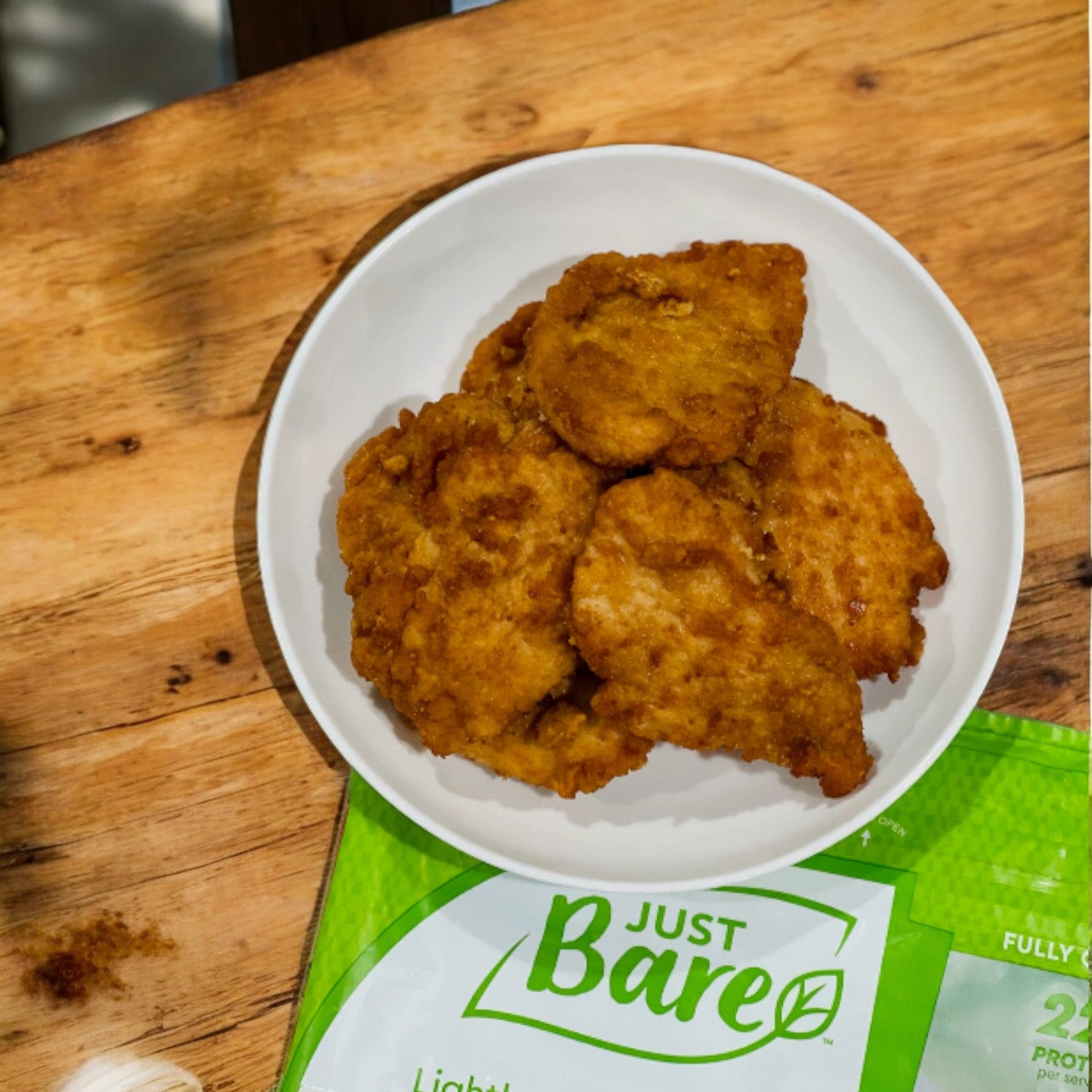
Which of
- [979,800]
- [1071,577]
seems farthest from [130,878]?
[1071,577]

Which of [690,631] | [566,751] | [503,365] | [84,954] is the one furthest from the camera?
[84,954]

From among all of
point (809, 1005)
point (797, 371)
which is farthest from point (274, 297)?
point (809, 1005)

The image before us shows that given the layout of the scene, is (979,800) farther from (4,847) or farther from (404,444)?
(4,847)

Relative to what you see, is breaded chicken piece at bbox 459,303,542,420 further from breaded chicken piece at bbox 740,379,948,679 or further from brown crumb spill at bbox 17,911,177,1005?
brown crumb spill at bbox 17,911,177,1005

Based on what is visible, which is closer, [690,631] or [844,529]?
[690,631]

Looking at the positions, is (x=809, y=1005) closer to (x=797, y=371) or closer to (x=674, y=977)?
(x=674, y=977)

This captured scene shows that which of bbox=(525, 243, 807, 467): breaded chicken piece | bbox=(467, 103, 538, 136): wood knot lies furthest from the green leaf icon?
bbox=(467, 103, 538, 136): wood knot
